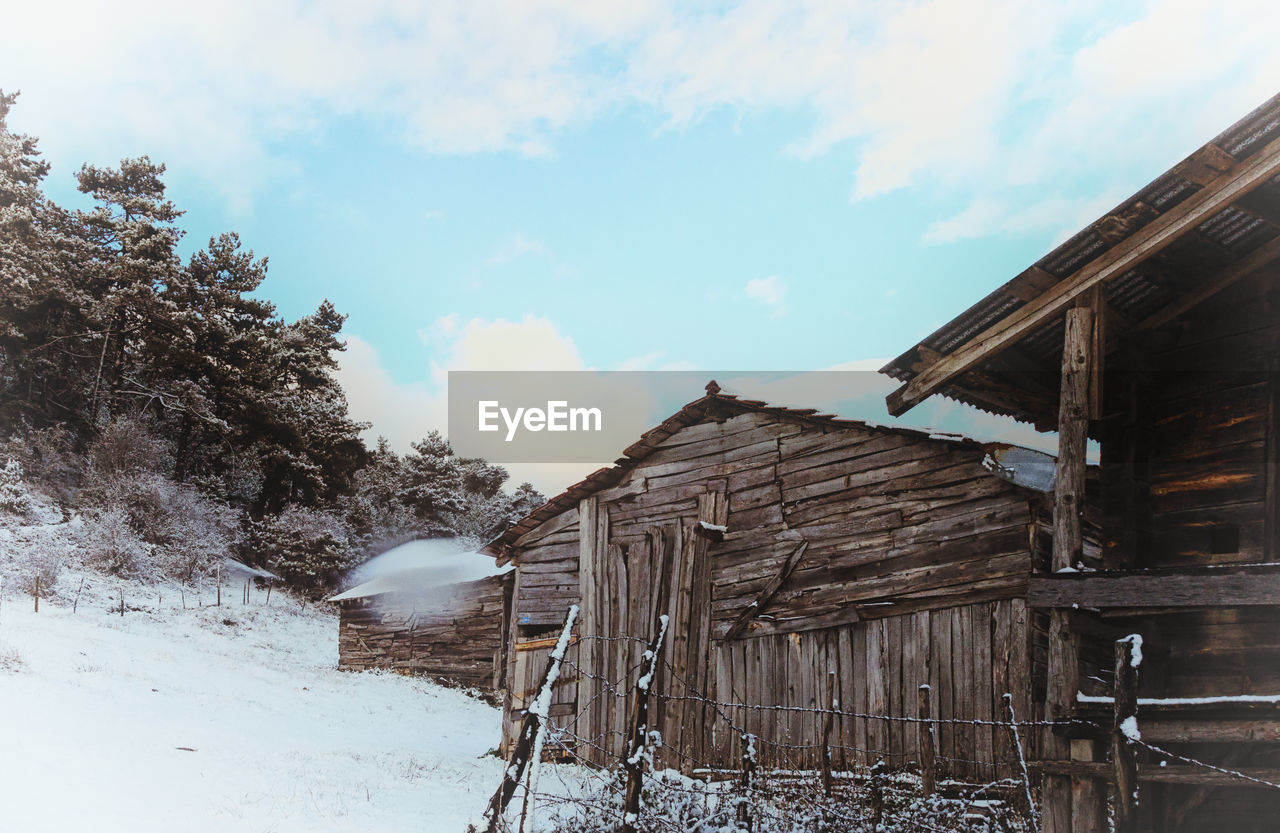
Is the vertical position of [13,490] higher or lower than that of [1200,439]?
lower

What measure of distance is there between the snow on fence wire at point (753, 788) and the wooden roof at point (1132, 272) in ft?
8.90

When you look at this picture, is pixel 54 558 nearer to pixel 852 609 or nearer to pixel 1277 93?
pixel 852 609

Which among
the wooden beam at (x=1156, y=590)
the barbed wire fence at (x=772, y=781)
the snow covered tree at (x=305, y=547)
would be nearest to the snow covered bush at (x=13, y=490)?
the snow covered tree at (x=305, y=547)

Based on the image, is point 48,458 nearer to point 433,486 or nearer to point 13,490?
point 13,490

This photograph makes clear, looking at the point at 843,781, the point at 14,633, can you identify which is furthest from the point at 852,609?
the point at 14,633

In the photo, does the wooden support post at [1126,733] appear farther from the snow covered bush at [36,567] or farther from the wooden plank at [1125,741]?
the snow covered bush at [36,567]

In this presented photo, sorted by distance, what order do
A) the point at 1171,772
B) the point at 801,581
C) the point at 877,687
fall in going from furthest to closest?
the point at 801,581 → the point at 877,687 → the point at 1171,772

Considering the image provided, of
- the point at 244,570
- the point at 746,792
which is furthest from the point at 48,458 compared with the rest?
the point at 746,792

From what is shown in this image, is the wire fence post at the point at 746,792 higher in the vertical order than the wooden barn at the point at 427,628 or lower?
higher

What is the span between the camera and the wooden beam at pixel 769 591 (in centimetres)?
1095

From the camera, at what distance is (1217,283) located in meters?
6.66

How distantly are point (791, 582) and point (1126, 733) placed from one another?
19.3ft

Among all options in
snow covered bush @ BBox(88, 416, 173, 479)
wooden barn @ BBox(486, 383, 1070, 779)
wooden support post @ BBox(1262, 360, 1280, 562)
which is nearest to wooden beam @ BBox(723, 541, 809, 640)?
wooden barn @ BBox(486, 383, 1070, 779)

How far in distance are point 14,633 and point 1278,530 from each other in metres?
18.0
